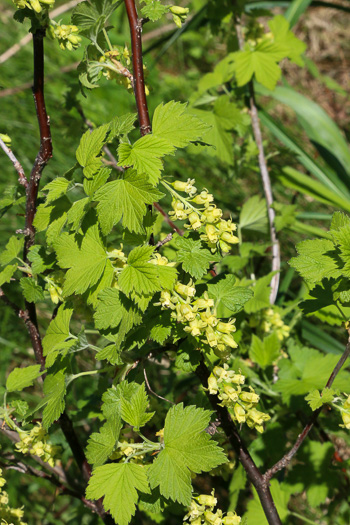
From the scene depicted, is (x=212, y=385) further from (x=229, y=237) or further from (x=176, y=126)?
(x=176, y=126)

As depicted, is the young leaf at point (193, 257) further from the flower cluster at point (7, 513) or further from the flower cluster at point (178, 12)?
the flower cluster at point (7, 513)

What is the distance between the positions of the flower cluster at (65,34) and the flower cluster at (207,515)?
3.03 feet

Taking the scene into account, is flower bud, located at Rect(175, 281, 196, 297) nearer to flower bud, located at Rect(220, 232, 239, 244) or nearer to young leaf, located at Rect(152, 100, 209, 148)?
flower bud, located at Rect(220, 232, 239, 244)

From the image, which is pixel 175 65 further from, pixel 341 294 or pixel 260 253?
pixel 341 294

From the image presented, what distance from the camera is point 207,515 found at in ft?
3.09

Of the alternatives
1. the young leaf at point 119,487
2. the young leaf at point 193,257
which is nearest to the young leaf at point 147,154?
the young leaf at point 193,257

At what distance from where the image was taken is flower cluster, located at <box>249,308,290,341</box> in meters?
1.54

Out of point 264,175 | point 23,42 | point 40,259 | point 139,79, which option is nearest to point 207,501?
point 40,259

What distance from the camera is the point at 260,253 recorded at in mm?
1703

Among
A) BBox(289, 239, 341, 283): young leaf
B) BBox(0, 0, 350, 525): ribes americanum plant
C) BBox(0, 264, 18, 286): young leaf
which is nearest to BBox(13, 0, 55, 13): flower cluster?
BBox(0, 0, 350, 525): ribes americanum plant

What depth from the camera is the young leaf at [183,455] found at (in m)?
0.90

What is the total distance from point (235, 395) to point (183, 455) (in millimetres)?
139

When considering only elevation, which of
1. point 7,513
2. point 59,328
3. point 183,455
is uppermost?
point 59,328

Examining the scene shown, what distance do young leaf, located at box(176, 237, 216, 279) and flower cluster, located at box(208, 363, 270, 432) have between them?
199 mm
